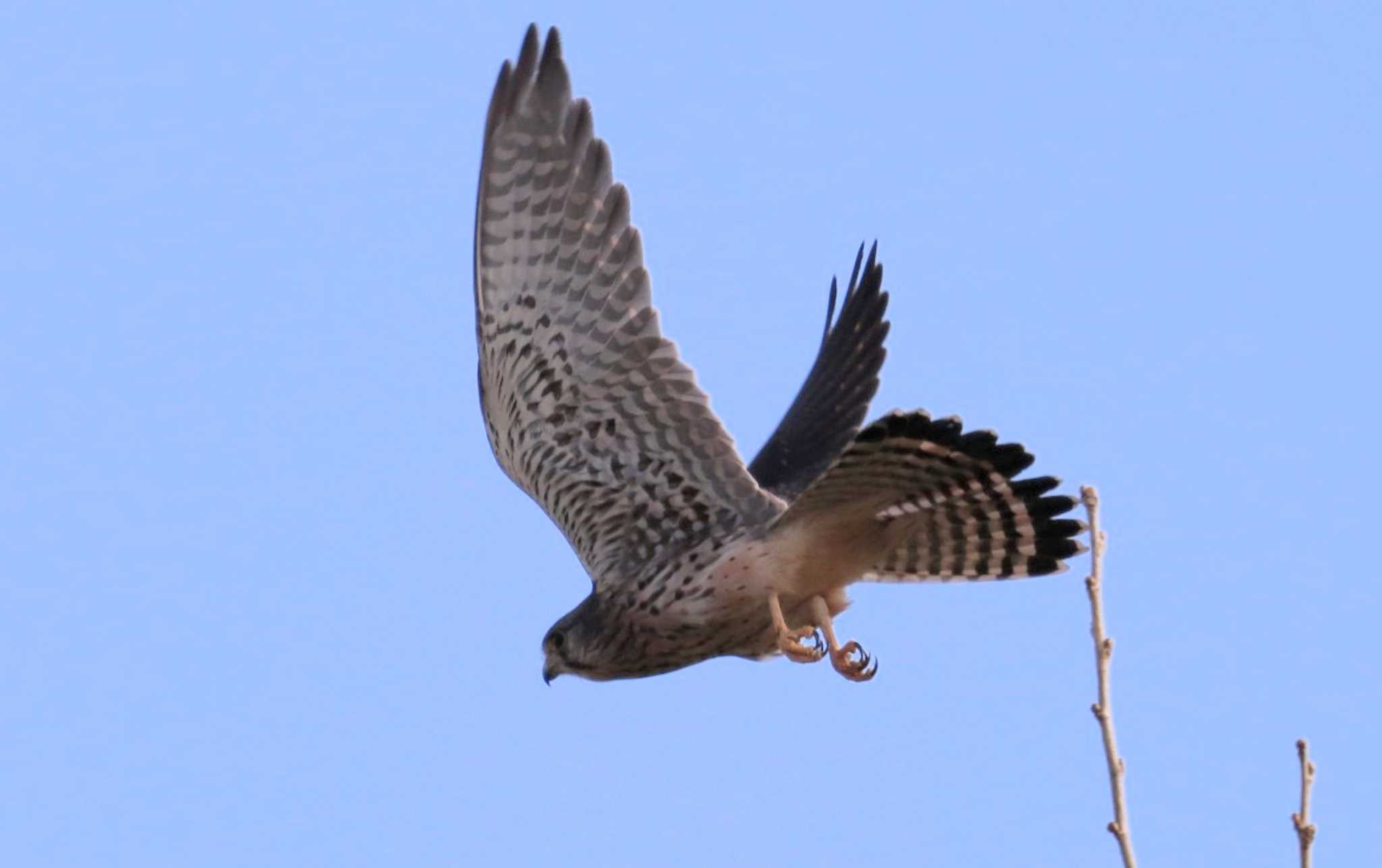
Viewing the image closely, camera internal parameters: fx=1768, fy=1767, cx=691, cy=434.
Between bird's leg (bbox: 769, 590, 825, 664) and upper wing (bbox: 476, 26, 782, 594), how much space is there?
37 centimetres

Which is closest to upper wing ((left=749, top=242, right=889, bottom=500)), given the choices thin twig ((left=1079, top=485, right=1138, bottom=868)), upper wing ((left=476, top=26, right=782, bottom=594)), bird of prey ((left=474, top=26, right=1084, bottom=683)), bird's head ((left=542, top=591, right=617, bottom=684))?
bird of prey ((left=474, top=26, right=1084, bottom=683))

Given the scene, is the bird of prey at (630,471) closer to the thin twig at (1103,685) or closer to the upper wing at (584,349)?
the upper wing at (584,349)

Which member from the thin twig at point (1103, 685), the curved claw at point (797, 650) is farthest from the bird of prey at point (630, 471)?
the thin twig at point (1103, 685)

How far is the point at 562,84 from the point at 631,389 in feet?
3.58

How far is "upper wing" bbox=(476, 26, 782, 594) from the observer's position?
19.3 ft

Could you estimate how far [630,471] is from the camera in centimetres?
602

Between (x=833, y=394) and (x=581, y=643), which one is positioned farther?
(x=833, y=394)

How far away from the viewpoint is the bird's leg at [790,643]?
18.0 ft

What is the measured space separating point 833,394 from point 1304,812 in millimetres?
3814

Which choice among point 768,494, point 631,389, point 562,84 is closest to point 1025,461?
point 768,494

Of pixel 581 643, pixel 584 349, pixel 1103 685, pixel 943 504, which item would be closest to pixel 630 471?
pixel 584 349

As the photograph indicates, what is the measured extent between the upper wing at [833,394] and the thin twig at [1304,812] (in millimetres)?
3417

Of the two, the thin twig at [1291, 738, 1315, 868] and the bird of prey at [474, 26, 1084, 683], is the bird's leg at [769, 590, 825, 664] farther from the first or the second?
the thin twig at [1291, 738, 1315, 868]

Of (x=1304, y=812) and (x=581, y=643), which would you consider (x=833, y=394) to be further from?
(x=1304, y=812)
